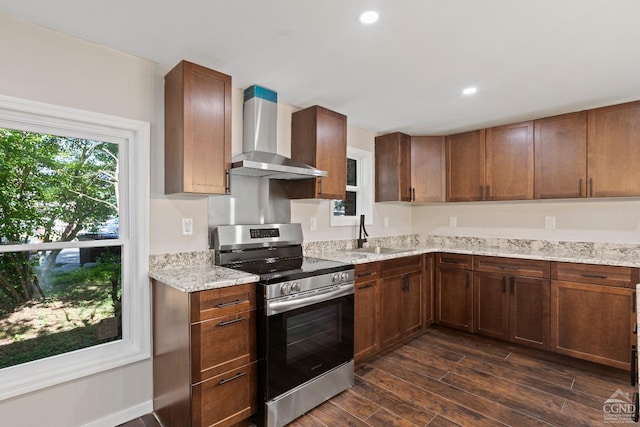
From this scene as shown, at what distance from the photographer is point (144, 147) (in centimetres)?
222

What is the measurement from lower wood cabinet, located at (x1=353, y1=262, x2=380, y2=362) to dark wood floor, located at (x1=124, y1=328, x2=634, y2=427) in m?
0.18

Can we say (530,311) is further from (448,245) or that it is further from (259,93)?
(259,93)

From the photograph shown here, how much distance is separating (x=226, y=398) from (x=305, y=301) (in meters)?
0.73

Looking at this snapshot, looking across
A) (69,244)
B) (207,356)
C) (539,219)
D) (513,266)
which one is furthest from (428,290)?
(69,244)

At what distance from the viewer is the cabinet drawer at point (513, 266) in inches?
121

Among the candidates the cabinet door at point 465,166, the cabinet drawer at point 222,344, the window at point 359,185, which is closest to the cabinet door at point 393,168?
the window at point 359,185

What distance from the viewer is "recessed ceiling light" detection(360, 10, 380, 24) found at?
5.60 feet

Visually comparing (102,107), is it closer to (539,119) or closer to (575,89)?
(575,89)

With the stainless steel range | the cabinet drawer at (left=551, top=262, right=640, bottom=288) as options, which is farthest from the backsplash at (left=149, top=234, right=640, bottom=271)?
the cabinet drawer at (left=551, top=262, right=640, bottom=288)

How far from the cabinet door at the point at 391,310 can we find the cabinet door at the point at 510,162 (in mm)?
1546

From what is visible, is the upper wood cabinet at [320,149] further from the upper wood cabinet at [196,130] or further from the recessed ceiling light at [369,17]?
the recessed ceiling light at [369,17]

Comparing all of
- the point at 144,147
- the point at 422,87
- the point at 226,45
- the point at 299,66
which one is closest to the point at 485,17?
the point at 422,87

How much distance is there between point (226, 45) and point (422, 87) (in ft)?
Answer: 5.12

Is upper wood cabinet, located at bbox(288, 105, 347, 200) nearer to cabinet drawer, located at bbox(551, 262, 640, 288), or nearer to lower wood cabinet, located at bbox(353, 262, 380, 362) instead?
lower wood cabinet, located at bbox(353, 262, 380, 362)
